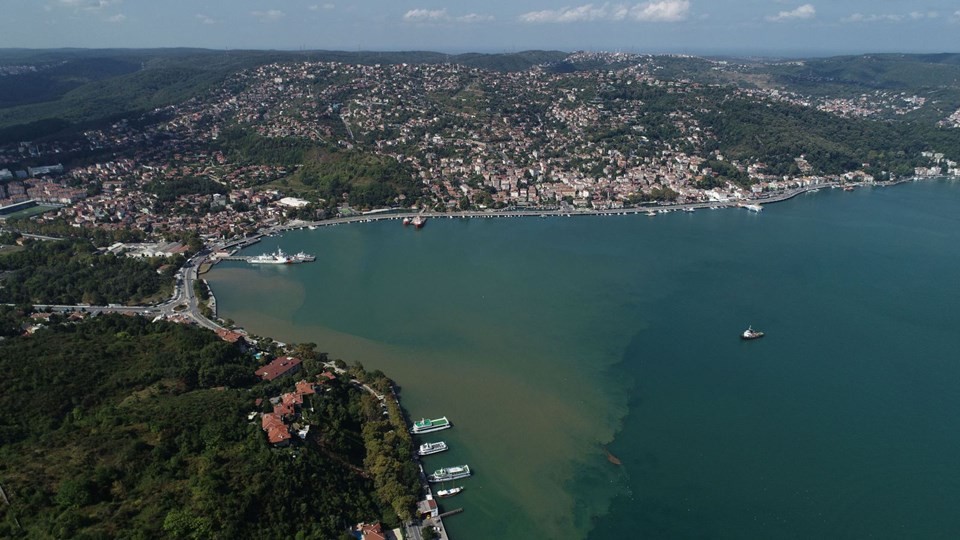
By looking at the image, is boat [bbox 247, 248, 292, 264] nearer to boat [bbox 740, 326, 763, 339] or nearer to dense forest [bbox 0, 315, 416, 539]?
dense forest [bbox 0, 315, 416, 539]

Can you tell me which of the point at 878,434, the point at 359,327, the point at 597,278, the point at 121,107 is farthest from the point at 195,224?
the point at 121,107

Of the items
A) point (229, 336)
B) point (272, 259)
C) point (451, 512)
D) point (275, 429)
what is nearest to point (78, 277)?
point (272, 259)

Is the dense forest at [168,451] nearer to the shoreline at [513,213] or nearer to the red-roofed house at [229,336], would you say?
the red-roofed house at [229,336]

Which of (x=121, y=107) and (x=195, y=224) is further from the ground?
(x=121, y=107)

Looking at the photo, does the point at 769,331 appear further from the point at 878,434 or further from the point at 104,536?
the point at 104,536

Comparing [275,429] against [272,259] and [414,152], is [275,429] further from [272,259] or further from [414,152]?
[414,152]

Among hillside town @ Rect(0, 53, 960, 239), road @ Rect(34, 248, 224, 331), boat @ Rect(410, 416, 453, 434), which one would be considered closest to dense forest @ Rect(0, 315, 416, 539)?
boat @ Rect(410, 416, 453, 434)

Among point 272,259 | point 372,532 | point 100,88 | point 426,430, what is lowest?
point 372,532
